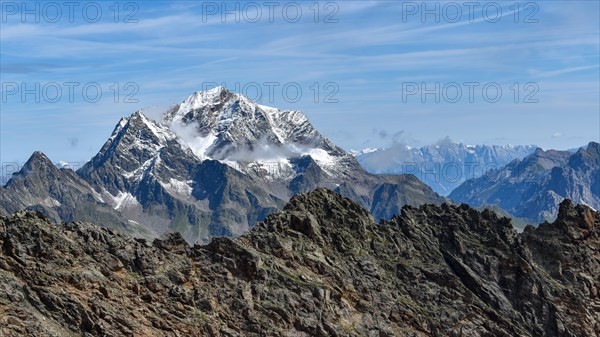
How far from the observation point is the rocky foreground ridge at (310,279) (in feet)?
451

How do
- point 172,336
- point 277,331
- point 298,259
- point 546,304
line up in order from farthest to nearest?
point 546,304
point 298,259
point 277,331
point 172,336

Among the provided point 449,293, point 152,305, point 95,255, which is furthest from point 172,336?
point 449,293

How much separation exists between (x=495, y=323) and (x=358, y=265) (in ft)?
87.4

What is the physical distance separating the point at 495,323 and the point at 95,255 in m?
73.1

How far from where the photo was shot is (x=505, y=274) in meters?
187

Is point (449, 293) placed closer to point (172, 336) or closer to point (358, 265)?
point (358, 265)

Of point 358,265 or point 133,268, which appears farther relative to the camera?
point 358,265

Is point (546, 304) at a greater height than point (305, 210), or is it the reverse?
point (305, 210)

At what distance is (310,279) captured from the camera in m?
164

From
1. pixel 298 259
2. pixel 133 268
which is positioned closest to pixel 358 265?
pixel 298 259

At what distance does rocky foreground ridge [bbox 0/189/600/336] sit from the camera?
138m

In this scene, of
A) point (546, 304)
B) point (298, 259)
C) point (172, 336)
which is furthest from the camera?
point (546, 304)

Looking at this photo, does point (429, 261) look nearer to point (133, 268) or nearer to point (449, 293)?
point (449, 293)

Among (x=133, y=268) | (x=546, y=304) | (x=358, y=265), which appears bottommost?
(x=546, y=304)
